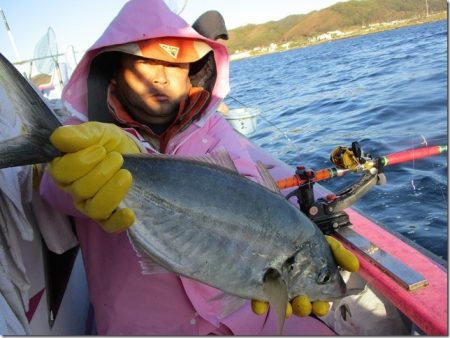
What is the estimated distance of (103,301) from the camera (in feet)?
7.50

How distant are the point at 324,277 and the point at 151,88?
4.89 feet

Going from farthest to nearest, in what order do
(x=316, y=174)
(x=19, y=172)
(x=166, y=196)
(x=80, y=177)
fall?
(x=316, y=174), (x=19, y=172), (x=166, y=196), (x=80, y=177)

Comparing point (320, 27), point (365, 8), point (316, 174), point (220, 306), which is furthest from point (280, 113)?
point (320, 27)

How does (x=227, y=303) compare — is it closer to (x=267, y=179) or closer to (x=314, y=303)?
(x=314, y=303)

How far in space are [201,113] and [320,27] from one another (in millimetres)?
91552

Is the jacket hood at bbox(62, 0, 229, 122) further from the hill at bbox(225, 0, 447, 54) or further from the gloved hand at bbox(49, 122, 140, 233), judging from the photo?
the hill at bbox(225, 0, 447, 54)

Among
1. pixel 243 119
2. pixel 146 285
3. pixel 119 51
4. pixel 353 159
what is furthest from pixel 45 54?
pixel 146 285

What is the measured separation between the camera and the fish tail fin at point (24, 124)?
1.38 metres

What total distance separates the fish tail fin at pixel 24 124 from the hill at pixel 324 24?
6171 cm

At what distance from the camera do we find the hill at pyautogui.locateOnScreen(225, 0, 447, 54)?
6340 centimetres

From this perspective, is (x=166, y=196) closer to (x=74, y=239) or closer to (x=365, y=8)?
(x=74, y=239)

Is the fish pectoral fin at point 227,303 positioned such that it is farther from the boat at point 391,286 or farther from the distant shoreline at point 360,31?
the distant shoreline at point 360,31

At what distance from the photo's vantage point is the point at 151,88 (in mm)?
2473

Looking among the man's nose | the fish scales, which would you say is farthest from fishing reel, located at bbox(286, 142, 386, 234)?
the fish scales
